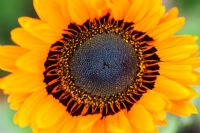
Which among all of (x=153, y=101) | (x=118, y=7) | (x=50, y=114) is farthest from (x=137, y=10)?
(x=50, y=114)

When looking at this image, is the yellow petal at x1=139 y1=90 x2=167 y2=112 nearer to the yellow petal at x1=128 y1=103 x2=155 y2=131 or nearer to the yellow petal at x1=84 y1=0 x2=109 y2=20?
the yellow petal at x1=128 y1=103 x2=155 y2=131

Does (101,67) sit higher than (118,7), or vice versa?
(118,7)

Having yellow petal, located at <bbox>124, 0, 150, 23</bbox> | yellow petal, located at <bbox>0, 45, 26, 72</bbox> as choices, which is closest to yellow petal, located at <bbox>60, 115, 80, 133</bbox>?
yellow petal, located at <bbox>0, 45, 26, 72</bbox>

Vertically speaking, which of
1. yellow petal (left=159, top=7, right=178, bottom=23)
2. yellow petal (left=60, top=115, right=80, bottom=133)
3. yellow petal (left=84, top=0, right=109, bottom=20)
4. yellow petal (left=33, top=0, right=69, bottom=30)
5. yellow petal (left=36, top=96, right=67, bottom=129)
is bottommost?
yellow petal (left=60, top=115, right=80, bottom=133)

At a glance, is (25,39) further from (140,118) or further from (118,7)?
(140,118)

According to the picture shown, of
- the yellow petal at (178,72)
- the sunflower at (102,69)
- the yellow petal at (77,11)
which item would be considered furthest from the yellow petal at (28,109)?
the yellow petal at (178,72)
